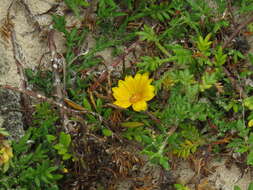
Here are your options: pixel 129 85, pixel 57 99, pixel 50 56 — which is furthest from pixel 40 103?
pixel 129 85

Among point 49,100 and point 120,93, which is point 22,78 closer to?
point 49,100

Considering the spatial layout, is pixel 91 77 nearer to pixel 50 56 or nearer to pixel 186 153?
pixel 50 56

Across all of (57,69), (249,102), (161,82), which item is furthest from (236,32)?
(57,69)

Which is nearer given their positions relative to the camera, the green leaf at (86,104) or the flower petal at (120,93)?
the green leaf at (86,104)

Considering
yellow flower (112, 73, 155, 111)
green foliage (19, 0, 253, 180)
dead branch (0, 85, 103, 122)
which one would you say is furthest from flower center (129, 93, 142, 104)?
dead branch (0, 85, 103, 122)

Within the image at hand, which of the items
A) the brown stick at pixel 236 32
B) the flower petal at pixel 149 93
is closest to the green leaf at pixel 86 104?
the flower petal at pixel 149 93

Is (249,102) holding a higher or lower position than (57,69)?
lower

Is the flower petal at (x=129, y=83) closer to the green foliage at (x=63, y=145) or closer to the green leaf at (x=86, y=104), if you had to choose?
the green leaf at (x=86, y=104)

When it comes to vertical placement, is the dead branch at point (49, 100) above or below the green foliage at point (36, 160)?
above
